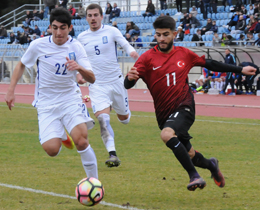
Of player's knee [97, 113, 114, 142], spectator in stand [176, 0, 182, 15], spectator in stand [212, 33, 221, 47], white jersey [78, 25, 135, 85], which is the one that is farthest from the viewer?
spectator in stand [176, 0, 182, 15]

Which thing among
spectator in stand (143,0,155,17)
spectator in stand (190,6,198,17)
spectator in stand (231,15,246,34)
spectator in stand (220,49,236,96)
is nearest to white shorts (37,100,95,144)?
spectator in stand (220,49,236,96)

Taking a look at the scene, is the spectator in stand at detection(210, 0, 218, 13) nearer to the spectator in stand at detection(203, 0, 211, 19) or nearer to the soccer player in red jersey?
the spectator in stand at detection(203, 0, 211, 19)

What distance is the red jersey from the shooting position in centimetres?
562

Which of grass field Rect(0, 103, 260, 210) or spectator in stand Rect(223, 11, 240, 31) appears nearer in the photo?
grass field Rect(0, 103, 260, 210)

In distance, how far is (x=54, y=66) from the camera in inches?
230

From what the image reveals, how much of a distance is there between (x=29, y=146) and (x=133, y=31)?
803 inches

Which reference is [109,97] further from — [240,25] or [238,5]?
[238,5]

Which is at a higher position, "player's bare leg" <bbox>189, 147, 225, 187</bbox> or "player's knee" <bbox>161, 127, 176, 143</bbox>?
"player's knee" <bbox>161, 127, 176, 143</bbox>

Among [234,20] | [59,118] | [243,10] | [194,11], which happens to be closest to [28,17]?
[194,11]

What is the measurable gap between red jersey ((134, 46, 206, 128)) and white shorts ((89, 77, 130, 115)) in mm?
2379

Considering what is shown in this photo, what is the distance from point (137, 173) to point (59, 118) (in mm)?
1691

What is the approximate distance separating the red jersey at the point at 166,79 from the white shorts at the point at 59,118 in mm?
866

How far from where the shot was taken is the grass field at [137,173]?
531 centimetres

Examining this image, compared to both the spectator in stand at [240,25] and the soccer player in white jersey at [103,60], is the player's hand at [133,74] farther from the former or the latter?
the spectator in stand at [240,25]
